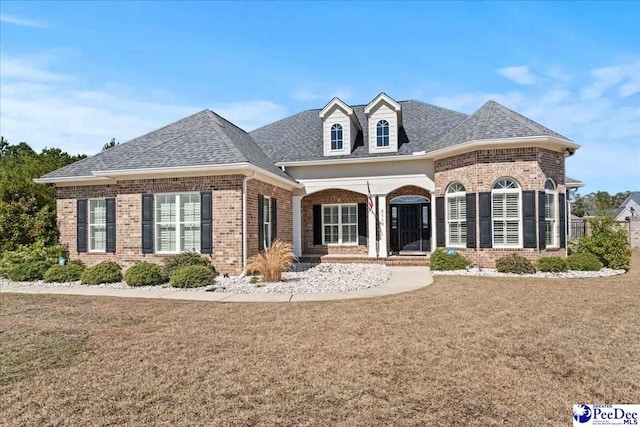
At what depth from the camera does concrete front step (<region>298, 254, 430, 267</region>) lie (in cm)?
1514

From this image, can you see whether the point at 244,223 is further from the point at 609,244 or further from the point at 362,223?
the point at 609,244

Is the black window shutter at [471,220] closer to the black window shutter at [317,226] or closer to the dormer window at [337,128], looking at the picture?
the dormer window at [337,128]

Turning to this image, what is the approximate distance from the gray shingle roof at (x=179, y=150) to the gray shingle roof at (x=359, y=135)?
317 cm

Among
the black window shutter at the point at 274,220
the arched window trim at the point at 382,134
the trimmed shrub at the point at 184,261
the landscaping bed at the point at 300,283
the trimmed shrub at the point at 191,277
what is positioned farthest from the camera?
the arched window trim at the point at 382,134

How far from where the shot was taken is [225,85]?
14367 millimetres

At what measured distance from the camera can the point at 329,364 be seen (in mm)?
4539

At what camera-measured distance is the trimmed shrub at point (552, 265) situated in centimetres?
1226

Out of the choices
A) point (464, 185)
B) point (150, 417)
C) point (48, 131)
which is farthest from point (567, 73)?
point (48, 131)

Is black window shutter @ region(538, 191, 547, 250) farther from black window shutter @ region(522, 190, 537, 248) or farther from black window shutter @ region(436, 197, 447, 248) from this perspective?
black window shutter @ region(436, 197, 447, 248)

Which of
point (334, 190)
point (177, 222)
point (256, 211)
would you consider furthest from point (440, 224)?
point (177, 222)

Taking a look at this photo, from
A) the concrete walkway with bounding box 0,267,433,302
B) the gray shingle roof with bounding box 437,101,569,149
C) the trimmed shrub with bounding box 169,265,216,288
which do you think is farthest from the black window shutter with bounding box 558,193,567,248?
the trimmed shrub with bounding box 169,265,216,288

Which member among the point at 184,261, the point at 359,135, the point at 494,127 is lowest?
the point at 184,261

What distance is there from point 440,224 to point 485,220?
5.84ft

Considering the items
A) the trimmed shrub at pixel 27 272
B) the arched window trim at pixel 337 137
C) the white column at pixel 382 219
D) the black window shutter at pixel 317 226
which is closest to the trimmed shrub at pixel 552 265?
the white column at pixel 382 219
